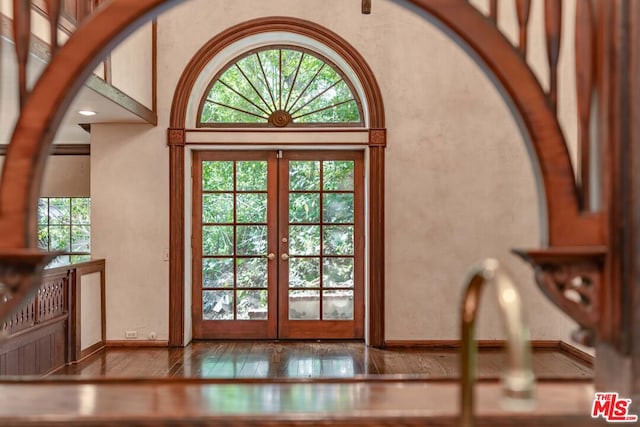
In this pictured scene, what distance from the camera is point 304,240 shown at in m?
5.48

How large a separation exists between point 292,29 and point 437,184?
84.1 inches

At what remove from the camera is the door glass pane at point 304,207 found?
5461mm

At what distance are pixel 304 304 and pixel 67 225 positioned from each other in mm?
3398

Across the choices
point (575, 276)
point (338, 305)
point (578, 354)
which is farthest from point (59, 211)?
point (575, 276)

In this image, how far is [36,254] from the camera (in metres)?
1.25

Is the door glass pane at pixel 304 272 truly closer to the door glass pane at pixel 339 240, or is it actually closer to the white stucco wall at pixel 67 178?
the door glass pane at pixel 339 240

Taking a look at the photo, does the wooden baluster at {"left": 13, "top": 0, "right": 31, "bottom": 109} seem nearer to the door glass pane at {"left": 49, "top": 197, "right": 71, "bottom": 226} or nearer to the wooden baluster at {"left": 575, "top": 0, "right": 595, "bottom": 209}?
the wooden baluster at {"left": 575, "top": 0, "right": 595, "bottom": 209}

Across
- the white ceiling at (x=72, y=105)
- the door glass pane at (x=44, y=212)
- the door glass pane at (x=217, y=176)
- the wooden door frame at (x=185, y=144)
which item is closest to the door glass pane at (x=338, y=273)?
the wooden door frame at (x=185, y=144)

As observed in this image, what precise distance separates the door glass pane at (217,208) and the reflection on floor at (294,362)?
129 centimetres

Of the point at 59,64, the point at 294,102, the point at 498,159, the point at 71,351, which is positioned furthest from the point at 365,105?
the point at 59,64

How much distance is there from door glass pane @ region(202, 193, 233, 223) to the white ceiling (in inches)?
41.5

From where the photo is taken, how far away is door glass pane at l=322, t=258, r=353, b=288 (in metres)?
5.48

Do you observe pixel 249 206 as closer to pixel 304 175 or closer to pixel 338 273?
pixel 304 175

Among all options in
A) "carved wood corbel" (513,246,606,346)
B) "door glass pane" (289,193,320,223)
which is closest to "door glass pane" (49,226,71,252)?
"door glass pane" (289,193,320,223)
